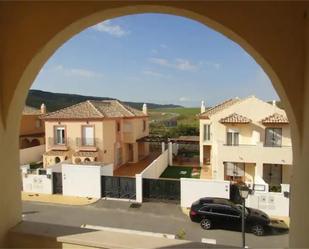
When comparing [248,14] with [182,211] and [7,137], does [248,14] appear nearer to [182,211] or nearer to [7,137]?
[7,137]

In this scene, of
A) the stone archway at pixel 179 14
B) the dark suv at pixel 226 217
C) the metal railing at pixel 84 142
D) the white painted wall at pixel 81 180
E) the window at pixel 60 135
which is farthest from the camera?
the window at pixel 60 135

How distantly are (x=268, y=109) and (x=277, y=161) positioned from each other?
3166 millimetres

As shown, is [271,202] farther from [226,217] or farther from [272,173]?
[272,173]

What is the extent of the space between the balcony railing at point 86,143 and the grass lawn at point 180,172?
531 centimetres

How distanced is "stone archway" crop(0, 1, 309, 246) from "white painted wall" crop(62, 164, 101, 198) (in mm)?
12063

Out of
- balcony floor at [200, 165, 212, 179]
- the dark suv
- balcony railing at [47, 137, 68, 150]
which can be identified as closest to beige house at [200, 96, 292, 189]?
balcony floor at [200, 165, 212, 179]

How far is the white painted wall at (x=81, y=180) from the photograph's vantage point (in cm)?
1409

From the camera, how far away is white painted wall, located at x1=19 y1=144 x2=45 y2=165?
72.5 feet

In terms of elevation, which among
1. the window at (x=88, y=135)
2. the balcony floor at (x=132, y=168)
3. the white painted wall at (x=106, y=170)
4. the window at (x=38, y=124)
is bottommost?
the balcony floor at (x=132, y=168)

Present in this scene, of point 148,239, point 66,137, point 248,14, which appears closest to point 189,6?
point 248,14

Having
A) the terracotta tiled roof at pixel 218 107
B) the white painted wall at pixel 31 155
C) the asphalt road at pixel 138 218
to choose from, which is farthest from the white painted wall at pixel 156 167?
the white painted wall at pixel 31 155

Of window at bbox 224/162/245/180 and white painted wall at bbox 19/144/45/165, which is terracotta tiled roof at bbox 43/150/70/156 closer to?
white painted wall at bbox 19/144/45/165

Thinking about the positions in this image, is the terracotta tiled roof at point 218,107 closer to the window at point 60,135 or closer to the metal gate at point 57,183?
the window at point 60,135

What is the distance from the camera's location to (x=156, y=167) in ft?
57.2
